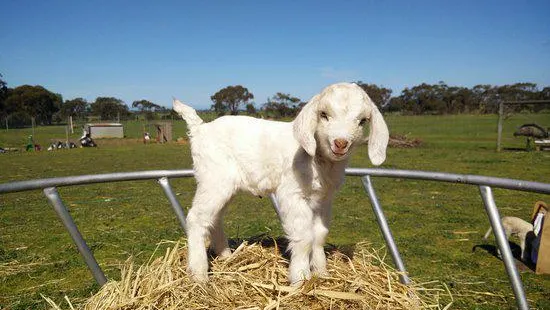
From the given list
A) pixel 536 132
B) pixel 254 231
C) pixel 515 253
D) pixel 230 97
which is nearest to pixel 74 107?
pixel 230 97

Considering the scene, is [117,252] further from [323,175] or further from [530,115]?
[530,115]

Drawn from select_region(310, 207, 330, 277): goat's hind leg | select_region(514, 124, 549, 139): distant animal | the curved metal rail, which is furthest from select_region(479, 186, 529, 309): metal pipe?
select_region(514, 124, 549, 139): distant animal

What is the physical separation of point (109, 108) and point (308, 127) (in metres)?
96.1

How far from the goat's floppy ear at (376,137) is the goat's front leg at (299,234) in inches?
24.3

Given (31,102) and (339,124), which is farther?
(31,102)

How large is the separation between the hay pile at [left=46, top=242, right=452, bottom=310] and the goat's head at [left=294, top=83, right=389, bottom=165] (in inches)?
35.8

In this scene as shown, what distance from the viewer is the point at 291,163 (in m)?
2.87

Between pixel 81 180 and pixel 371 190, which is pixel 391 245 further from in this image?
pixel 81 180

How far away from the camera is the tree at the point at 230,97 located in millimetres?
51062

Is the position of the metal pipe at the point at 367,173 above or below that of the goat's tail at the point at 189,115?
below

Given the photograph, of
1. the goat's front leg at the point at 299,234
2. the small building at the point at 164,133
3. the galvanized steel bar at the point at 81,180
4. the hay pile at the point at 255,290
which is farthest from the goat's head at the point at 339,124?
the small building at the point at 164,133

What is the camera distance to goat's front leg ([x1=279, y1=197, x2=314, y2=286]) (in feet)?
9.11

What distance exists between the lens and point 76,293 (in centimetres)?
504

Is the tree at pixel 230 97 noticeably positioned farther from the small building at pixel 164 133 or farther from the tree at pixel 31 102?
the tree at pixel 31 102
